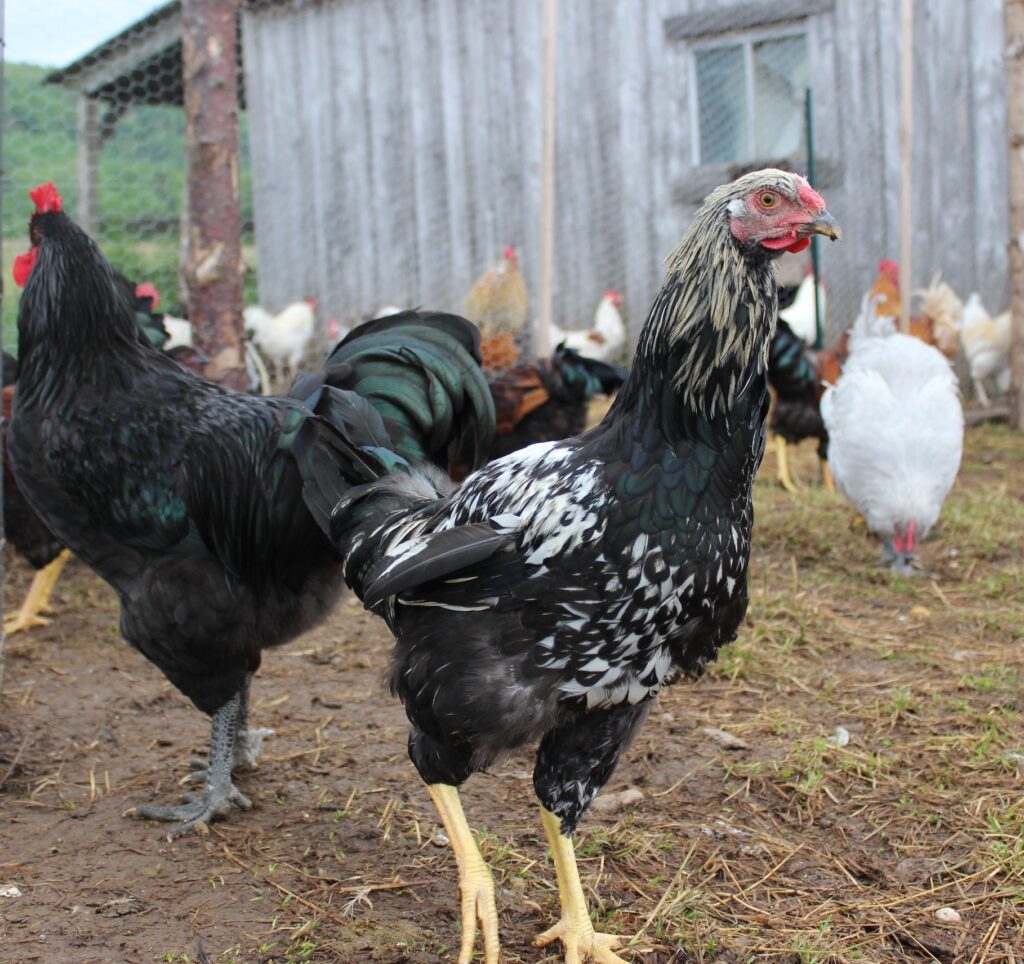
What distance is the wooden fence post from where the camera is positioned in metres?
5.17

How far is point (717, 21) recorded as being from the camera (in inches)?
396

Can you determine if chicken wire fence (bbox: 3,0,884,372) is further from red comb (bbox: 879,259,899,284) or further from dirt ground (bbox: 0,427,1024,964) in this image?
dirt ground (bbox: 0,427,1024,964)

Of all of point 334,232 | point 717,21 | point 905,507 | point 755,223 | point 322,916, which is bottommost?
point 322,916

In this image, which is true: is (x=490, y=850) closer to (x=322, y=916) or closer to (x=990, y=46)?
(x=322, y=916)

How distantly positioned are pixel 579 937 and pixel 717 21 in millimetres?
9557

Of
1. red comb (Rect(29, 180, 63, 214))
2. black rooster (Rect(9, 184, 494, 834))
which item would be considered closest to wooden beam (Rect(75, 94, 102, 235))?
red comb (Rect(29, 180, 63, 214))

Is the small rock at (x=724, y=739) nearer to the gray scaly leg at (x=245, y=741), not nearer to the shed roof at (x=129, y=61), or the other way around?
the gray scaly leg at (x=245, y=741)

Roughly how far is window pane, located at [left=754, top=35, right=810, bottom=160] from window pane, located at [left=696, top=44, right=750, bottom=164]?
0.15m

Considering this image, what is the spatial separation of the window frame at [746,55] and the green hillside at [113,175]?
561cm

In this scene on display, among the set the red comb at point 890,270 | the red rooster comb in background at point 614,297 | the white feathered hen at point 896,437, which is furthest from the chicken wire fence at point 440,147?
the white feathered hen at point 896,437

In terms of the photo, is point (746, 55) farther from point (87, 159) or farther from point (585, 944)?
point (585, 944)

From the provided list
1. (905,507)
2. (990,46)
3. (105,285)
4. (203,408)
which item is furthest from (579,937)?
A: (990,46)

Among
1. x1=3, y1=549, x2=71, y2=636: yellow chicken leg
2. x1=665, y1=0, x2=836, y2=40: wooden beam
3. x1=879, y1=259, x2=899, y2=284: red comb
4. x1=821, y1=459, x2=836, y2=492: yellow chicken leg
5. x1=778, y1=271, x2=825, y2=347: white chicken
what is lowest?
x1=3, y1=549, x2=71, y2=636: yellow chicken leg

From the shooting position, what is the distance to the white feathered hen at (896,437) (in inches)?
209
